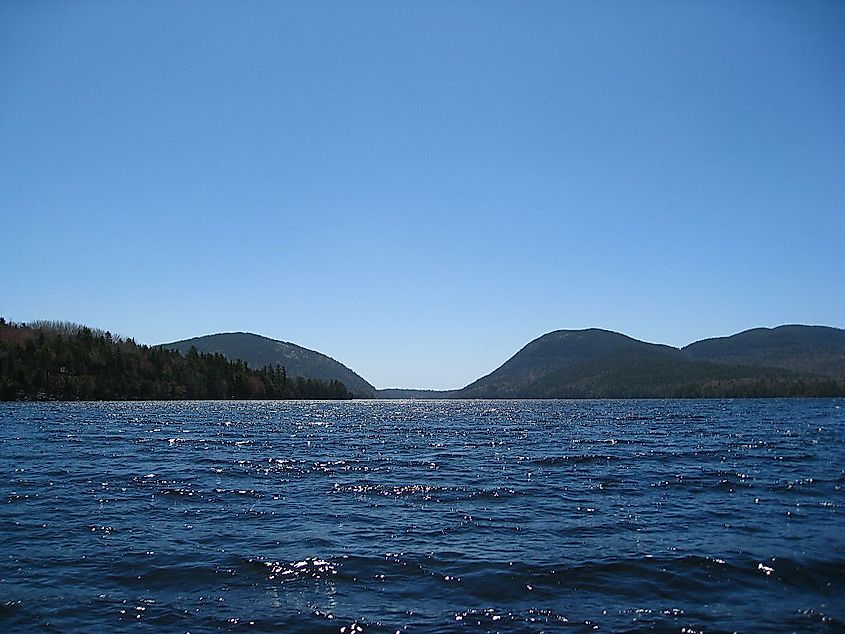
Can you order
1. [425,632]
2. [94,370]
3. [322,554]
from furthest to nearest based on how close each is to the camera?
[94,370] → [322,554] → [425,632]

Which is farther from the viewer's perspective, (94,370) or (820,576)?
(94,370)

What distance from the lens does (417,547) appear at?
19.6m

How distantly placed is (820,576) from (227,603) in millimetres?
16203

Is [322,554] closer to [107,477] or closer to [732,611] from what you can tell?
[732,611]

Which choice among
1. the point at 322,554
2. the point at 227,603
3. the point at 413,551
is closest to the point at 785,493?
the point at 413,551

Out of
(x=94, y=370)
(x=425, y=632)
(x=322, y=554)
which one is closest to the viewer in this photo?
(x=425, y=632)

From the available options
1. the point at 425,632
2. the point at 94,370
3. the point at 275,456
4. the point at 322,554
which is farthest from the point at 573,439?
the point at 94,370

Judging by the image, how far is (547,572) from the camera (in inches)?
678

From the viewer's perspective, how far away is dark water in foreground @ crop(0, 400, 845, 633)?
46.3 ft

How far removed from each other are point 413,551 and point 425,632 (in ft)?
20.2

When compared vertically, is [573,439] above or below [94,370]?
below

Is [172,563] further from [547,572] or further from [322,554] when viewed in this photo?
[547,572]

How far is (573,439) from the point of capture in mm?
66250

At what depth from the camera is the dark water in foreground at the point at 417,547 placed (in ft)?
46.3
